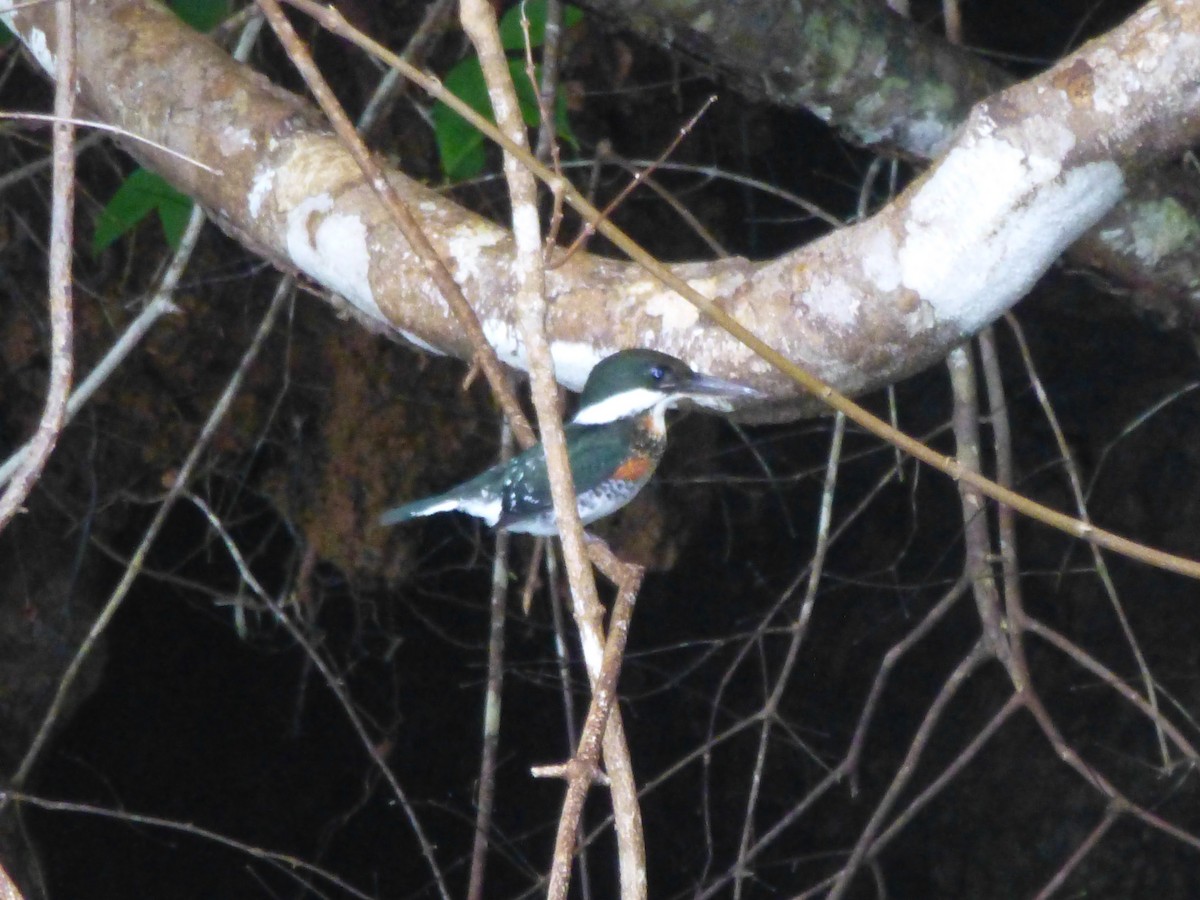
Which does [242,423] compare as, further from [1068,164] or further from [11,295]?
[1068,164]

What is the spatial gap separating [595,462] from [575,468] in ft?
0.11

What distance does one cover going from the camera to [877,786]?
149 inches

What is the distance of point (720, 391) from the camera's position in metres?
1.73

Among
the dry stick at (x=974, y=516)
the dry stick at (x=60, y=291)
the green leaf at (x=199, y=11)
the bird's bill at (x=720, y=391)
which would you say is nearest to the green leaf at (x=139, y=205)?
the green leaf at (x=199, y=11)

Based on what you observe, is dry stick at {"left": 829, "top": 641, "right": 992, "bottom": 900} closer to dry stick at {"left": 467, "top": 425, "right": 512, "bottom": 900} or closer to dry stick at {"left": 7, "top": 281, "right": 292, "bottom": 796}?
dry stick at {"left": 467, "top": 425, "right": 512, "bottom": 900}

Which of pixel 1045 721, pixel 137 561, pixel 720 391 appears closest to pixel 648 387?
pixel 720 391

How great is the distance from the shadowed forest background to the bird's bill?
1.31 metres

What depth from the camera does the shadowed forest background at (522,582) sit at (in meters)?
3.18

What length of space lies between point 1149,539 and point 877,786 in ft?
3.10

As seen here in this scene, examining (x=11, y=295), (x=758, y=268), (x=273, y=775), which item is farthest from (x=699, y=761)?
(x=758, y=268)

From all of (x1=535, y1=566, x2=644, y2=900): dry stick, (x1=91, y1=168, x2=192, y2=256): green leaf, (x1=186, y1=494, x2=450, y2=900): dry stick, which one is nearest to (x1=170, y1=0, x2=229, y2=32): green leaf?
(x1=91, y1=168, x2=192, y2=256): green leaf

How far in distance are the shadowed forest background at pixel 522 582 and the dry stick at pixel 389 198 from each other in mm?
1466

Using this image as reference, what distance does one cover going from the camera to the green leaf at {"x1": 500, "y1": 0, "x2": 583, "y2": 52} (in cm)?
189

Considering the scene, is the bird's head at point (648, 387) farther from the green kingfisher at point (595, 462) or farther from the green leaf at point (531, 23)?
the green leaf at point (531, 23)
